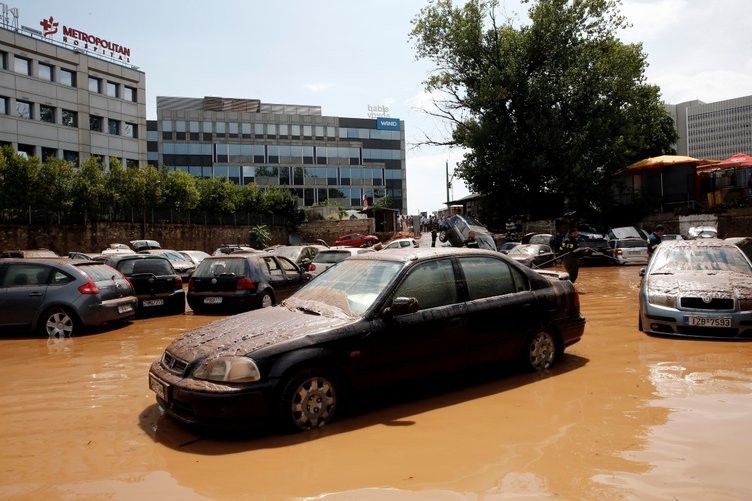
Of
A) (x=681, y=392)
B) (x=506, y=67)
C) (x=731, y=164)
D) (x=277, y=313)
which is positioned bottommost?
(x=681, y=392)

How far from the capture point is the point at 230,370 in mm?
4480

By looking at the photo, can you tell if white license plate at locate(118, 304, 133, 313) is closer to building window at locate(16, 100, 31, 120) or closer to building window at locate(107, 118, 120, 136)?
building window at locate(16, 100, 31, 120)

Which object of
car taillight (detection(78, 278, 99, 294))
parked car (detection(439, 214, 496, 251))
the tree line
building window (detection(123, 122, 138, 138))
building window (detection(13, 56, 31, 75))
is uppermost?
building window (detection(13, 56, 31, 75))

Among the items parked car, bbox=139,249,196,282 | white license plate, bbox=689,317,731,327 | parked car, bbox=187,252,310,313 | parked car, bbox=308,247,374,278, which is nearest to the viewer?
white license plate, bbox=689,317,731,327

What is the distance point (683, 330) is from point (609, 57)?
33697 millimetres

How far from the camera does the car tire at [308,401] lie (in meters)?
4.50

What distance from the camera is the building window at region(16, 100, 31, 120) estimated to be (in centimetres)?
4378

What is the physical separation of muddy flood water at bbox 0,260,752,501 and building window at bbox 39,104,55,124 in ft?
153

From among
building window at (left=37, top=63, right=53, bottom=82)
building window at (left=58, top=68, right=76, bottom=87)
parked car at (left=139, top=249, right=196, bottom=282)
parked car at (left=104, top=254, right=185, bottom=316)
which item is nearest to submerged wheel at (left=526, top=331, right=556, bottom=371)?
parked car at (left=104, top=254, right=185, bottom=316)

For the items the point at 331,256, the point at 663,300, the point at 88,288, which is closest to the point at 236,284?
the point at 88,288

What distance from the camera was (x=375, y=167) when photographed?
87.0 meters

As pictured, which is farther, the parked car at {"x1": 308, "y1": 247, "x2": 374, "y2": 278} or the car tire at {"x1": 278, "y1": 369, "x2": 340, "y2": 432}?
the parked car at {"x1": 308, "y1": 247, "x2": 374, "y2": 278}

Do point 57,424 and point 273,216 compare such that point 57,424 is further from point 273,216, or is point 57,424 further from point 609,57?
point 273,216

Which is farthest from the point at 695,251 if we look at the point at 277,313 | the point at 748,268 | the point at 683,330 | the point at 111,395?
the point at 111,395
